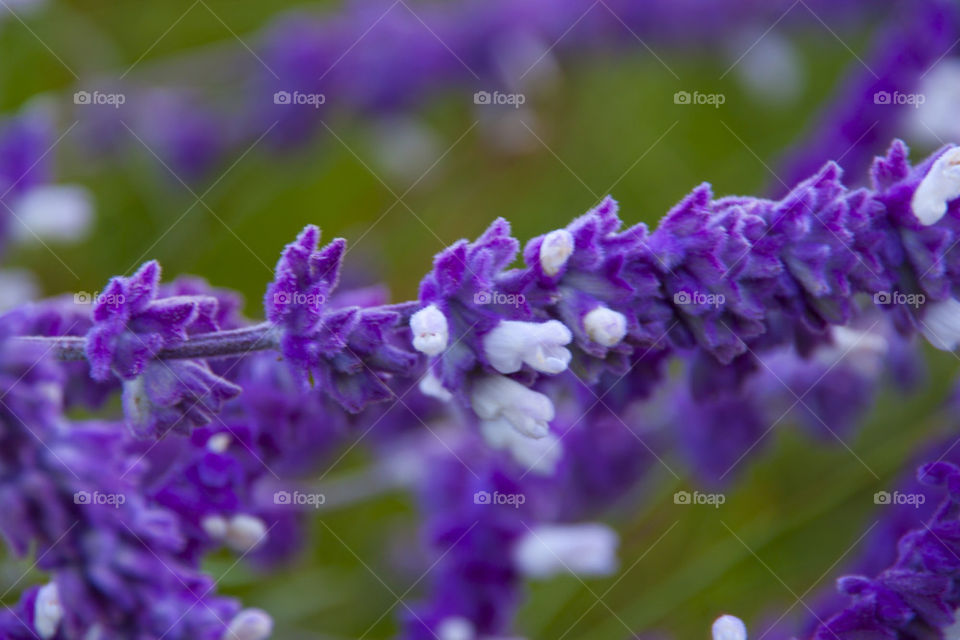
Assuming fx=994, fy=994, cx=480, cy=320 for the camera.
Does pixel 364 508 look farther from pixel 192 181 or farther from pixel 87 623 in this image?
pixel 87 623

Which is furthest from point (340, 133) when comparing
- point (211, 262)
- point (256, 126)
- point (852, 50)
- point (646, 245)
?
point (646, 245)

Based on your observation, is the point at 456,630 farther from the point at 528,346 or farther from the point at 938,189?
the point at 938,189

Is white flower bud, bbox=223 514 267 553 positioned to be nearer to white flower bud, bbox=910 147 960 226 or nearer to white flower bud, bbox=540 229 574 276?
white flower bud, bbox=540 229 574 276

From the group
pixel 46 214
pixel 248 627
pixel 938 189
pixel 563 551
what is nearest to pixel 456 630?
pixel 563 551

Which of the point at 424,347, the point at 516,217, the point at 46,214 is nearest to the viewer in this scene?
the point at 424,347

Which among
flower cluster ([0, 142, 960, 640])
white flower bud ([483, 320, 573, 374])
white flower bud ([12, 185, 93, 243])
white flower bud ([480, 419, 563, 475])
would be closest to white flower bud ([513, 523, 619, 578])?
white flower bud ([480, 419, 563, 475])

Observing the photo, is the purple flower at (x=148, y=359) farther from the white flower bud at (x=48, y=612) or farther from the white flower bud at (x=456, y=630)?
the white flower bud at (x=456, y=630)
